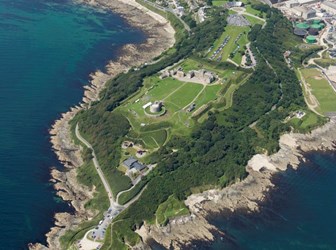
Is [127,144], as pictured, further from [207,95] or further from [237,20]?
[237,20]

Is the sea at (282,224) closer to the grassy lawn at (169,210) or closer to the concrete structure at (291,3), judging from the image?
the grassy lawn at (169,210)

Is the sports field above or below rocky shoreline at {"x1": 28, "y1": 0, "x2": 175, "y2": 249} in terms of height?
above

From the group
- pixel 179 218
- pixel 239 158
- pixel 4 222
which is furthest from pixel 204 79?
pixel 4 222

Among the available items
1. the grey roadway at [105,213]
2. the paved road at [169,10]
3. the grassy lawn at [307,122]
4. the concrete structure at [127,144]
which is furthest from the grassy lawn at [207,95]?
the paved road at [169,10]

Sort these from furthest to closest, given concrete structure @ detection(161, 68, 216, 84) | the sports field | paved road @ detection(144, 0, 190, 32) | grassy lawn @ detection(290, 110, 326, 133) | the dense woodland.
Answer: paved road @ detection(144, 0, 190, 32) → concrete structure @ detection(161, 68, 216, 84) → grassy lawn @ detection(290, 110, 326, 133) → the sports field → the dense woodland

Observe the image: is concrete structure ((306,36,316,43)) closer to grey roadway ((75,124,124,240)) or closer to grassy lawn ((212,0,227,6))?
grassy lawn ((212,0,227,6))

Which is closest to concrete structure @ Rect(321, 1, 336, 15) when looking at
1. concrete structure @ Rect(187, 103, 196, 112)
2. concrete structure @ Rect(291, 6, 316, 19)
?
concrete structure @ Rect(291, 6, 316, 19)

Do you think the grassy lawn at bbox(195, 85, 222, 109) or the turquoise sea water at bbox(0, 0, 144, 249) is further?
the grassy lawn at bbox(195, 85, 222, 109)
